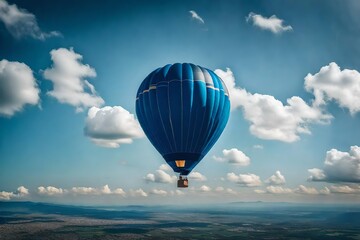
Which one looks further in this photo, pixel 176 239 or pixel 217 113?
pixel 176 239

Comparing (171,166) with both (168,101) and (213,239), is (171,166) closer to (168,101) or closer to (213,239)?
(168,101)

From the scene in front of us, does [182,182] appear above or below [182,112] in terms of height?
below

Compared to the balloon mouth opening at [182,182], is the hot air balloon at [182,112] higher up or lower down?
higher up

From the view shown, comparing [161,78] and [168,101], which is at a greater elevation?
[161,78]

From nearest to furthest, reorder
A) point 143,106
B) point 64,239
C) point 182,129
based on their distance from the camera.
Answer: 1. point 182,129
2. point 143,106
3. point 64,239

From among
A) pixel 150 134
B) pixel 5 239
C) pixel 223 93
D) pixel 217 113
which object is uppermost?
pixel 223 93

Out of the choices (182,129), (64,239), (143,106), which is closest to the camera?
(182,129)

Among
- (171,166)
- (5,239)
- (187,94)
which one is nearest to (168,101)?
(187,94)

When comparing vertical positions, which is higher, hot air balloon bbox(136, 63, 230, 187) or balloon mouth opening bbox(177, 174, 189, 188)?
hot air balloon bbox(136, 63, 230, 187)
